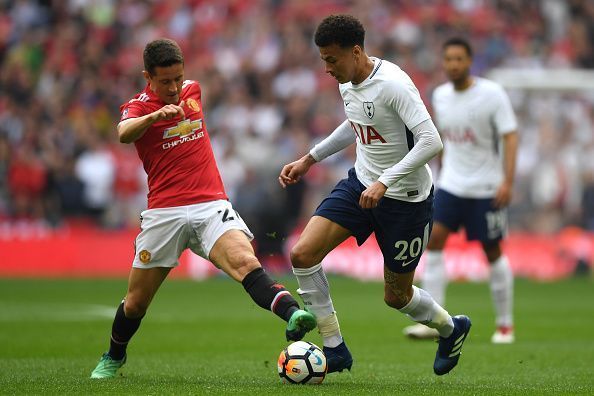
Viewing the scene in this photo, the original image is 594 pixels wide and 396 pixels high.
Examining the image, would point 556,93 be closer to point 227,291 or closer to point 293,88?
point 293,88

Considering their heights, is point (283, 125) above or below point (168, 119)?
below

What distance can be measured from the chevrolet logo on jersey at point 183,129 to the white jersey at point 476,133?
167 inches

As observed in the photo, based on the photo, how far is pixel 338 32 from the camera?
24.4 feet

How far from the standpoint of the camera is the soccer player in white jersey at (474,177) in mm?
11500

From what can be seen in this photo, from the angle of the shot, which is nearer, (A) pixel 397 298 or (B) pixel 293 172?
(A) pixel 397 298

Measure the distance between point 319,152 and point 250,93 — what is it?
16171 millimetres

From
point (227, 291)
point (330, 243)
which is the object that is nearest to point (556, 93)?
point (227, 291)

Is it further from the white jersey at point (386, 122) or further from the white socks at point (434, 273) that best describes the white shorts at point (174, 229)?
the white socks at point (434, 273)

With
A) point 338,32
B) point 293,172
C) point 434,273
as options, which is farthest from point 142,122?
point 434,273

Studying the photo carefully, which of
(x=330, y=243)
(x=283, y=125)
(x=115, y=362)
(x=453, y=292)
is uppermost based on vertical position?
(x=330, y=243)

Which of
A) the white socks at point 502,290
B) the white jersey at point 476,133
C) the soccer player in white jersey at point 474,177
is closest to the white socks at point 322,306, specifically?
→ the soccer player in white jersey at point 474,177

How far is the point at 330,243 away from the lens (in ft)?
26.0

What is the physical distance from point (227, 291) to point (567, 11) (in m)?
12.7

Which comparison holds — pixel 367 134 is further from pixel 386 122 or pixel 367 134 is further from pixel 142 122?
pixel 142 122
